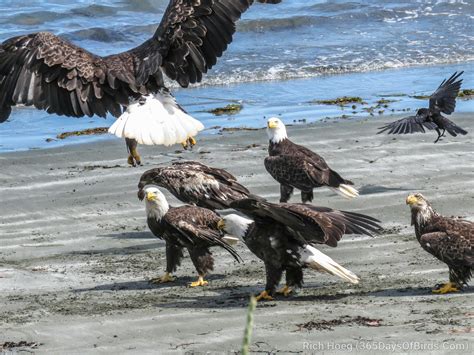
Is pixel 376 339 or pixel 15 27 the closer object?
pixel 376 339

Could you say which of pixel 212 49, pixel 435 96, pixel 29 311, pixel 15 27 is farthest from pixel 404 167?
pixel 15 27

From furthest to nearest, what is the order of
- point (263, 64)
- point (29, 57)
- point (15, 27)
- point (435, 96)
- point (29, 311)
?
point (15, 27), point (263, 64), point (435, 96), point (29, 57), point (29, 311)

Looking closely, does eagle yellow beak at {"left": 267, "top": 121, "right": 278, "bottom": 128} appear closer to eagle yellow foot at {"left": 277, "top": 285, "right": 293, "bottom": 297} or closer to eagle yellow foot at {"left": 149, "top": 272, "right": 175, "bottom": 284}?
eagle yellow foot at {"left": 149, "top": 272, "right": 175, "bottom": 284}

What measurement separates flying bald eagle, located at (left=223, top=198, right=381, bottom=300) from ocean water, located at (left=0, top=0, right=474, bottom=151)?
5.81 meters

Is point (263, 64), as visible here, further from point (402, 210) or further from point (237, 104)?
point (402, 210)

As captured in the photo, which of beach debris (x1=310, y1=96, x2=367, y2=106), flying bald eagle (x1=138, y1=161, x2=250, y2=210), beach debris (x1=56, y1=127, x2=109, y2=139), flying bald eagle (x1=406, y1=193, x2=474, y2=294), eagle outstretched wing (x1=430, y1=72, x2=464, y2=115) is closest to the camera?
flying bald eagle (x1=406, y1=193, x2=474, y2=294)

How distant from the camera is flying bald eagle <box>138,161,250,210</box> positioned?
332 inches

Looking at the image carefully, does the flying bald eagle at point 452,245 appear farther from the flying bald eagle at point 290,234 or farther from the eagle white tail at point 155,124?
the eagle white tail at point 155,124

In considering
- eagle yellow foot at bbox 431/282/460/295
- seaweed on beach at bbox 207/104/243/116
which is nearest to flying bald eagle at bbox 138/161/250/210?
eagle yellow foot at bbox 431/282/460/295

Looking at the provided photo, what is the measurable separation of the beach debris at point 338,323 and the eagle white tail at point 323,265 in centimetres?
61

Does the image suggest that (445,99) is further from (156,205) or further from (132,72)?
(156,205)

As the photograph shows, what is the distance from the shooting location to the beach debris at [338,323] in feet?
20.0

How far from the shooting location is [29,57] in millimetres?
8492

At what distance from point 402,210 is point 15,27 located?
14716mm
